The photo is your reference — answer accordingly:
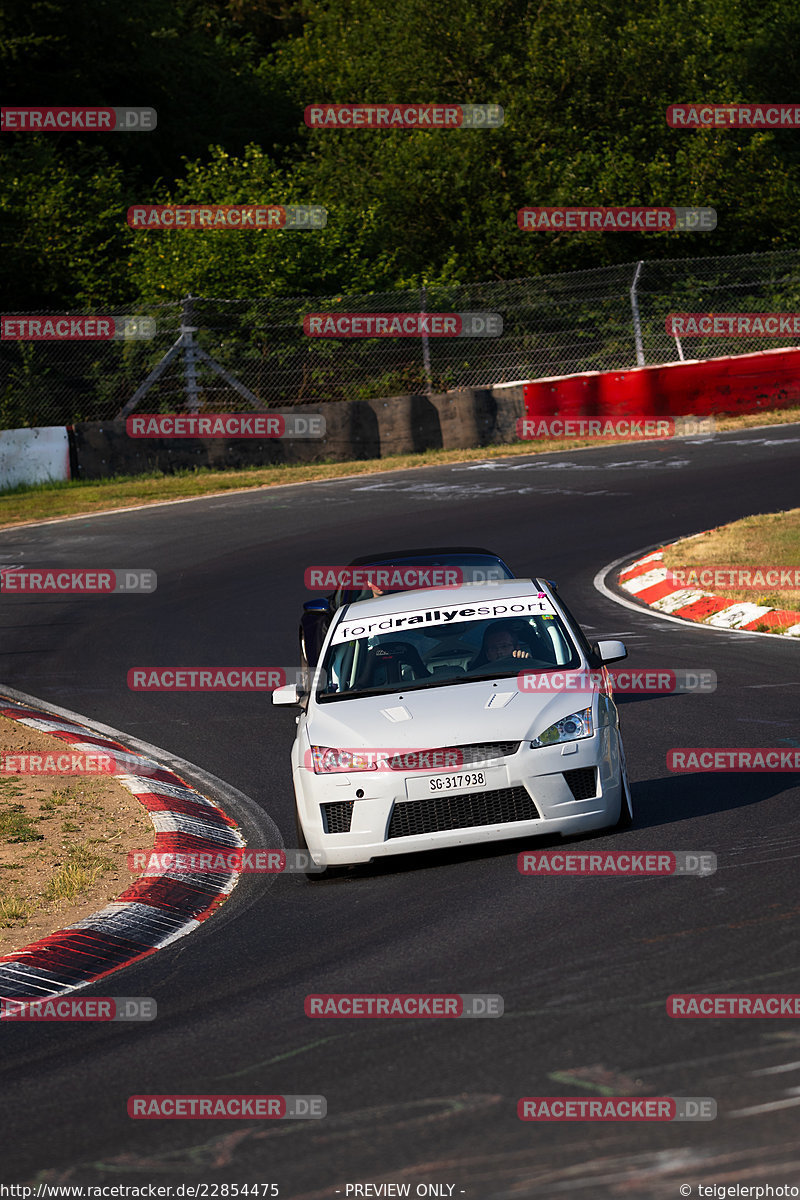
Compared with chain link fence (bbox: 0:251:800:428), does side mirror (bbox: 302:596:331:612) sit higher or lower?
lower

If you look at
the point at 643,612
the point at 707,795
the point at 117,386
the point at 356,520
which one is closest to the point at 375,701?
the point at 707,795

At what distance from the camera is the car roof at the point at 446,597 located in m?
9.46

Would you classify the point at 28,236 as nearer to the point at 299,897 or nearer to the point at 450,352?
the point at 450,352

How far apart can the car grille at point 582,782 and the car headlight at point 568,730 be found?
171 mm

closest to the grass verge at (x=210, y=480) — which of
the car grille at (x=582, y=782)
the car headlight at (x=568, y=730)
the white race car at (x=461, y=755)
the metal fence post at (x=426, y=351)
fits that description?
the metal fence post at (x=426, y=351)

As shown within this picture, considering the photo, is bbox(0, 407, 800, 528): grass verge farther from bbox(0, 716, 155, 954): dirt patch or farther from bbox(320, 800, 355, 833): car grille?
bbox(320, 800, 355, 833): car grille

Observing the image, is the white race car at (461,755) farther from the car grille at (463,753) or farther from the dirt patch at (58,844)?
the dirt patch at (58,844)

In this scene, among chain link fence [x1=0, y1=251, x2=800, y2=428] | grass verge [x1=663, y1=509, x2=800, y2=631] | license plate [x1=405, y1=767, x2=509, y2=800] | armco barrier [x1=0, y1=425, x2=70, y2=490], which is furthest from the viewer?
chain link fence [x1=0, y1=251, x2=800, y2=428]

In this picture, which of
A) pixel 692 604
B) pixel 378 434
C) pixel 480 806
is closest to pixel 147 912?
pixel 480 806

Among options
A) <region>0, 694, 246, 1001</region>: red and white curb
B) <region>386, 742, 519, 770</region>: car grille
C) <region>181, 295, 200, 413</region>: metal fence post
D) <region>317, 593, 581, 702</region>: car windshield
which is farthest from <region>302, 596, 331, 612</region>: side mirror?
<region>181, 295, 200, 413</region>: metal fence post

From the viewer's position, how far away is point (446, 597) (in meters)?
9.57

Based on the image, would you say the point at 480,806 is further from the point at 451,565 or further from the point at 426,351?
the point at 426,351

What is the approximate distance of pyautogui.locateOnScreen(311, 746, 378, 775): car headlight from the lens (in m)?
7.93

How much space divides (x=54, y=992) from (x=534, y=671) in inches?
131
